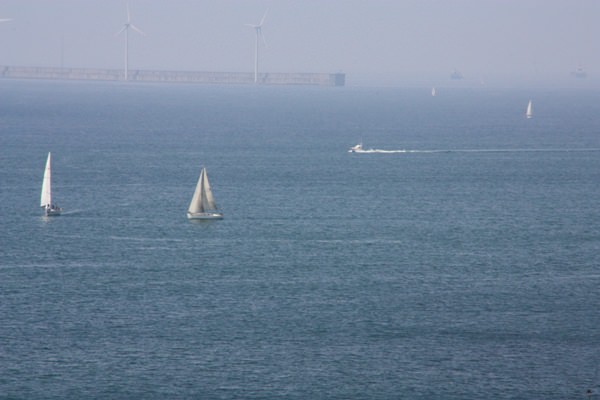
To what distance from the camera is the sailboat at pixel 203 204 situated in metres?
138

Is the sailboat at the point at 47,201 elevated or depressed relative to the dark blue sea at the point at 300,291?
elevated

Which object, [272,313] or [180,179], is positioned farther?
[180,179]

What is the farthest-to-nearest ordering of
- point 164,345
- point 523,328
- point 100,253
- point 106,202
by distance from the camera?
point 106,202 < point 100,253 < point 523,328 < point 164,345

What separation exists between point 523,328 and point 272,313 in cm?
2028

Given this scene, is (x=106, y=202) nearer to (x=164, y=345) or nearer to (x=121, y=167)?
(x=121, y=167)

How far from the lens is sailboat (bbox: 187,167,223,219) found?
138 meters

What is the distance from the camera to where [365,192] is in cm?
16200

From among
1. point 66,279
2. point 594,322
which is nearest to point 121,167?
point 66,279

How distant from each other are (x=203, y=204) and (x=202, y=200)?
508 mm

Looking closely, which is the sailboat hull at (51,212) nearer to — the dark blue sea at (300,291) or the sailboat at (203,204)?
the dark blue sea at (300,291)

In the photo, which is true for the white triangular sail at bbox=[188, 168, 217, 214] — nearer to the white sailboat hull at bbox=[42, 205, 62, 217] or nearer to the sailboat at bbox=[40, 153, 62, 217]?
the white sailboat hull at bbox=[42, 205, 62, 217]

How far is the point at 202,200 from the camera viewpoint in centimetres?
13950

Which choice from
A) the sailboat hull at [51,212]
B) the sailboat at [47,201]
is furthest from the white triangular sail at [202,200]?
the sailboat at [47,201]

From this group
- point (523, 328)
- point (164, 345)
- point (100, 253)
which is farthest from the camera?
point (100, 253)
